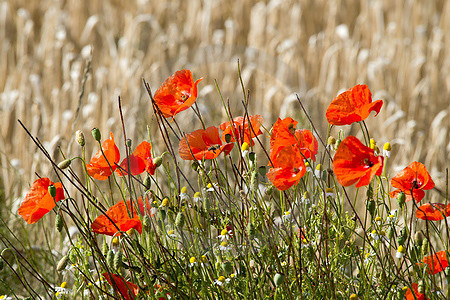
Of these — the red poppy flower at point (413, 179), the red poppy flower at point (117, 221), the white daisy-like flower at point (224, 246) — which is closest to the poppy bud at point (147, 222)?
the red poppy flower at point (117, 221)

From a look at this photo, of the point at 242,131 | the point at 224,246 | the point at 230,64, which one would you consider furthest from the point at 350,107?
the point at 230,64

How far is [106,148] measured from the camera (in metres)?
1.22

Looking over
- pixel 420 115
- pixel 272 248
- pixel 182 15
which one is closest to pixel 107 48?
pixel 182 15

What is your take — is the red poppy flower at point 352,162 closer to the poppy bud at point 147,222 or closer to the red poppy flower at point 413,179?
the red poppy flower at point 413,179

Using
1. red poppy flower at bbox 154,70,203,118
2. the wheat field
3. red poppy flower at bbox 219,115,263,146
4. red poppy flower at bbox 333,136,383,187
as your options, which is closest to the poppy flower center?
red poppy flower at bbox 333,136,383,187

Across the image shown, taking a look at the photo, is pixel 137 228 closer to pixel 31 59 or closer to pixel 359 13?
pixel 31 59

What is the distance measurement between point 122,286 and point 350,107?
1.82ft

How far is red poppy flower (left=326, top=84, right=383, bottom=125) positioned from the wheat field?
1229 millimetres

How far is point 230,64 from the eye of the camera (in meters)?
3.26

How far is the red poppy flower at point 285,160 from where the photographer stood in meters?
1.09

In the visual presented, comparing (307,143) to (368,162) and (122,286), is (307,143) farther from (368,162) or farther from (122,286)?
(122,286)

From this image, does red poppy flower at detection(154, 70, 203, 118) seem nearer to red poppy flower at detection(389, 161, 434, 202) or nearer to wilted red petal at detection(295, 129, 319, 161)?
wilted red petal at detection(295, 129, 319, 161)

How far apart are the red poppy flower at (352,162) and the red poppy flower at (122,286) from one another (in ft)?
1.44

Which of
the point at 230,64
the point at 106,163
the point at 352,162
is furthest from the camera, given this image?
the point at 230,64
